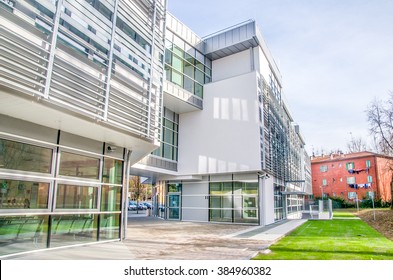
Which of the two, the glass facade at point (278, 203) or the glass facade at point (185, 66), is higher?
the glass facade at point (185, 66)

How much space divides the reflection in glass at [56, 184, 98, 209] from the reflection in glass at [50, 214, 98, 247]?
0.30 m

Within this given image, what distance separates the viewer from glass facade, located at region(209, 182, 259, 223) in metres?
19.8

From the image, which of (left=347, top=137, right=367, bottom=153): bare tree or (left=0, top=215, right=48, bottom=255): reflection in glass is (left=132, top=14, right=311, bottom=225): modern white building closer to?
(left=0, top=215, right=48, bottom=255): reflection in glass

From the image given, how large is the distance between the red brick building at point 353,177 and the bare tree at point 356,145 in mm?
2773

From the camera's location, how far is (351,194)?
52.9 meters

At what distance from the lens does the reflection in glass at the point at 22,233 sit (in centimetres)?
672

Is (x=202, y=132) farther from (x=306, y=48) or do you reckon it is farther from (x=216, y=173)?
(x=306, y=48)

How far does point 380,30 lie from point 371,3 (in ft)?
4.73

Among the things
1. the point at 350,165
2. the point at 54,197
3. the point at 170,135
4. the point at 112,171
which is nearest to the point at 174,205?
the point at 170,135

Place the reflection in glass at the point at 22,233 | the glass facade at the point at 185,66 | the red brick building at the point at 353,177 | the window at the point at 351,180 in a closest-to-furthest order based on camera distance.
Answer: the reflection in glass at the point at 22,233 < the glass facade at the point at 185,66 < the red brick building at the point at 353,177 < the window at the point at 351,180

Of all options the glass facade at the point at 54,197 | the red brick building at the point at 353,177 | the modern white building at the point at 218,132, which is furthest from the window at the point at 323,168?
the glass facade at the point at 54,197

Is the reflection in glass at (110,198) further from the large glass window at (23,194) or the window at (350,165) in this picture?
the window at (350,165)

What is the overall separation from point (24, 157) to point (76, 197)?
2.01m
